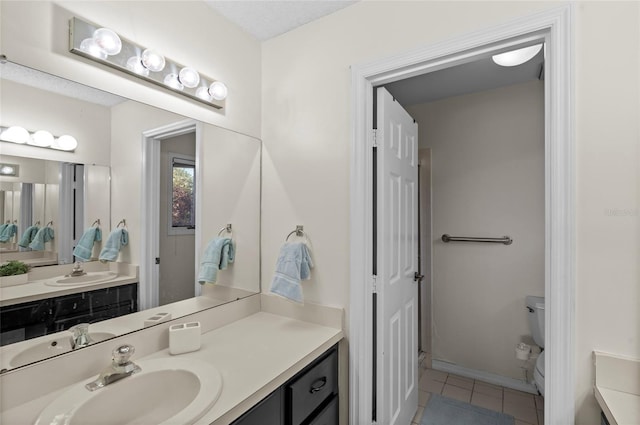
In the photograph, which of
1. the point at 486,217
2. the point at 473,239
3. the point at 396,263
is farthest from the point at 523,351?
the point at 396,263

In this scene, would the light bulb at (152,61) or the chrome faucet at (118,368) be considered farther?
the light bulb at (152,61)

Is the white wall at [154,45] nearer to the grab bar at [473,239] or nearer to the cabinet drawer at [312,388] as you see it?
the cabinet drawer at [312,388]

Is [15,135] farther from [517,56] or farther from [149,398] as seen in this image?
[517,56]

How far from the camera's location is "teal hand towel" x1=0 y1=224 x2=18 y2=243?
3.11ft

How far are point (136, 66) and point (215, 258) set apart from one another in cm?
89

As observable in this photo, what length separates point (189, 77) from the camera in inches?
55.4

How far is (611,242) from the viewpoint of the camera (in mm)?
1013

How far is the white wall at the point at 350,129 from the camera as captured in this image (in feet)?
3.29

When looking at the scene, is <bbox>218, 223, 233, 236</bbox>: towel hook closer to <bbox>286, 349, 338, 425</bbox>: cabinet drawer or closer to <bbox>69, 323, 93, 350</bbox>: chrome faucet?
<bbox>69, 323, 93, 350</bbox>: chrome faucet

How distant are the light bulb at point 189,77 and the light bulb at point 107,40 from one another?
0.27m

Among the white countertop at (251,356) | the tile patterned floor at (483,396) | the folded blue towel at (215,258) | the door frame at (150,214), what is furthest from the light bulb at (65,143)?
the tile patterned floor at (483,396)

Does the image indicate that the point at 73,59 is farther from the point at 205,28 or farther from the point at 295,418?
the point at 295,418

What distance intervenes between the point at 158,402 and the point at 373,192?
1.21 m

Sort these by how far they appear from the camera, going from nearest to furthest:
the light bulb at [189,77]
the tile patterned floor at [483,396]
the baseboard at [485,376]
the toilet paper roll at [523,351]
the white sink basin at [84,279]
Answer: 1. the white sink basin at [84,279]
2. the light bulb at [189,77]
3. the tile patterned floor at [483,396]
4. the toilet paper roll at [523,351]
5. the baseboard at [485,376]
